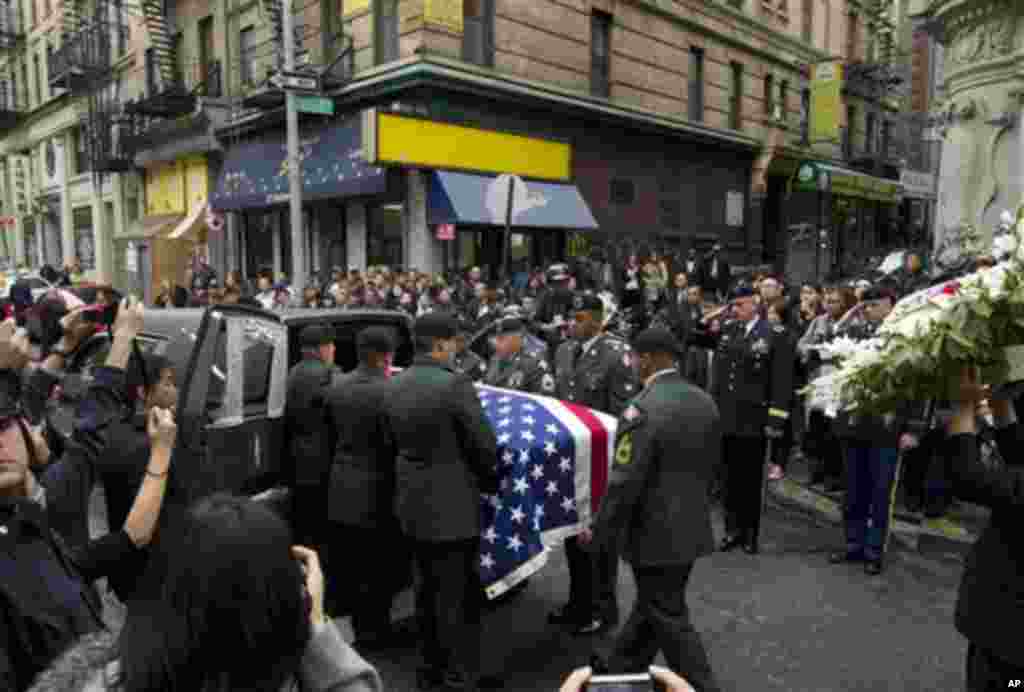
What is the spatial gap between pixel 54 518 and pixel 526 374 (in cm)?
339

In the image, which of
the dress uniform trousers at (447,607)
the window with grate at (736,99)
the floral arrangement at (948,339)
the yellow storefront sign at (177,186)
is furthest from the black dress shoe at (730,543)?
the yellow storefront sign at (177,186)

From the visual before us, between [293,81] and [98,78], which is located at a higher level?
[98,78]

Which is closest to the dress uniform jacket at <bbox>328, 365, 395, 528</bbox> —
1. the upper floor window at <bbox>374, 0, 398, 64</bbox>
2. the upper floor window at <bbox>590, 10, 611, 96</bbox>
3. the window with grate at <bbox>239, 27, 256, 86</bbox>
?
the upper floor window at <bbox>374, 0, 398, 64</bbox>

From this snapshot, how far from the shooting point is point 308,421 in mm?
4539

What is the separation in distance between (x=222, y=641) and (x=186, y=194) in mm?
25457

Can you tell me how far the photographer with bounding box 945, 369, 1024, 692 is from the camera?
2443 mm

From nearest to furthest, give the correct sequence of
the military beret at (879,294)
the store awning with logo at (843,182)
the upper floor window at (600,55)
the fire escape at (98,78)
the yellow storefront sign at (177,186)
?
the military beret at (879,294)
the upper floor window at (600,55)
the yellow storefront sign at (177,186)
the store awning with logo at (843,182)
the fire escape at (98,78)

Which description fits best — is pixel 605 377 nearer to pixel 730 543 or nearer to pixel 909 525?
pixel 730 543

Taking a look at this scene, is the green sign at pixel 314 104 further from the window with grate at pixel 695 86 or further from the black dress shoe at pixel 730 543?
the window with grate at pixel 695 86

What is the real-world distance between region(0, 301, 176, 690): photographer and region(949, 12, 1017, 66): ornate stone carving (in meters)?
14.0

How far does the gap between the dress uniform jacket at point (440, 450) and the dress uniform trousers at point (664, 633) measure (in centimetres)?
91

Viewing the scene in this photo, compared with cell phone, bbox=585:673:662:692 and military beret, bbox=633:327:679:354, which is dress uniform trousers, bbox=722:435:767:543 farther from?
cell phone, bbox=585:673:662:692

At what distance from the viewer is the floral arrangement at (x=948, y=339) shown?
2436 millimetres

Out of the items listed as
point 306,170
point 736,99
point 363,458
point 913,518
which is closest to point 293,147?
point 306,170
